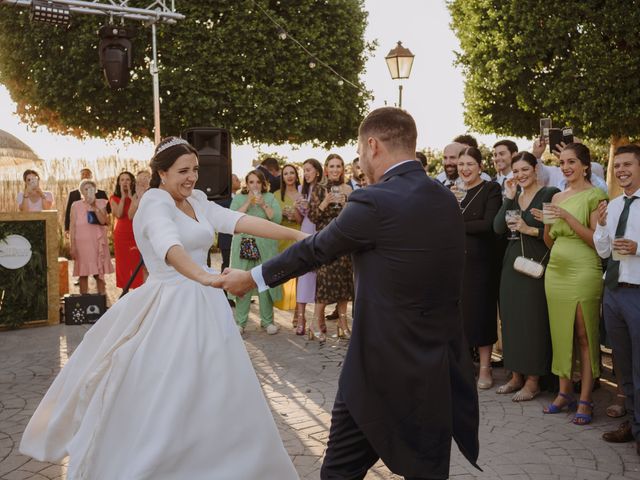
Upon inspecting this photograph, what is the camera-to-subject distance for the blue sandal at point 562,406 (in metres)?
5.83

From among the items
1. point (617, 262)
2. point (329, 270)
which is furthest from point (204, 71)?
point (617, 262)

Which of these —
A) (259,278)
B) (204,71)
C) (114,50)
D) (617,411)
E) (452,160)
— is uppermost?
(204,71)

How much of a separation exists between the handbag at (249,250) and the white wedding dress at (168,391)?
470 centimetres

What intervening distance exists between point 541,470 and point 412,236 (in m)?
2.58

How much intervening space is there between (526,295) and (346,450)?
11.4 feet

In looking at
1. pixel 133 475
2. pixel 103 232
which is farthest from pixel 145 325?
pixel 103 232

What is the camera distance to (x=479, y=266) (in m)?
6.57

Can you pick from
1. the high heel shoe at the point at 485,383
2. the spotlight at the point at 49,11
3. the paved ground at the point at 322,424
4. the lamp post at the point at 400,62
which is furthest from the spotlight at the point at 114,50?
the high heel shoe at the point at 485,383

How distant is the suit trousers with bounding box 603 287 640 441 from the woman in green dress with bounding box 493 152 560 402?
882 millimetres

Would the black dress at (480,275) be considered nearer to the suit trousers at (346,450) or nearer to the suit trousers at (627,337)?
the suit trousers at (627,337)

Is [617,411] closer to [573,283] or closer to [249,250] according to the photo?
[573,283]

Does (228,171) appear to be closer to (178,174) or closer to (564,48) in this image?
(178,174)

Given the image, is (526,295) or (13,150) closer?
(526,295)

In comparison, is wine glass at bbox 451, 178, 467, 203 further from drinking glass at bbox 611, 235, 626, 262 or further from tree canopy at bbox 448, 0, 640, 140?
tree canopy at bbox 448, 0, 640, 140
